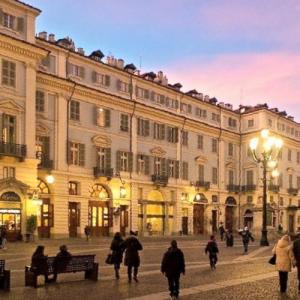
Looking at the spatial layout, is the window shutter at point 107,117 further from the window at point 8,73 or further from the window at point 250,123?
the window at point 250,123

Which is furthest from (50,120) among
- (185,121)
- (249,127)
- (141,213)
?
(249,127)

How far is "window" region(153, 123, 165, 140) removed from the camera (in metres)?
58.9

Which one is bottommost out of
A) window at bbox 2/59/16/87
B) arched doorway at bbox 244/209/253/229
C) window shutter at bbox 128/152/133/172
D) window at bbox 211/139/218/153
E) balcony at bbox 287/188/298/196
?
arched doorway at bbox 244/209/253/229

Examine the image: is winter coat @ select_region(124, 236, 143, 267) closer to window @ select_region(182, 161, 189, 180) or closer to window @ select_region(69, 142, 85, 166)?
window @ select_region(69, 142, 85, 166)

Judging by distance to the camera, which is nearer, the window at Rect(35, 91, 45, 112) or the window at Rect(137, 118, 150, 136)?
the window at Rect(35, 91, 45, 112)

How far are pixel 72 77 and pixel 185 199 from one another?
2064 cm

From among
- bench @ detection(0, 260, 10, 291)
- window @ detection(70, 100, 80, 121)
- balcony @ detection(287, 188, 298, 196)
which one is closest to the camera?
bench @ detection(0, 260, 10, 291)

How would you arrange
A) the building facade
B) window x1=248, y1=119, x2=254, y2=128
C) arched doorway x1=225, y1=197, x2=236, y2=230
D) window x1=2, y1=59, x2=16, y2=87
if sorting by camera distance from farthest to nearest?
window x1=248, y1=119, x2=254, y2=128
arched doorway x1=225, y1=197, x2=236, y2=230
the building facade
window x1=2, y1=59, x2=16, y2=87

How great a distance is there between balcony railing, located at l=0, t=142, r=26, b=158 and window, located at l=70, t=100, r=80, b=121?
869cm

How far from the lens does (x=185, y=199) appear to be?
62.4 meters

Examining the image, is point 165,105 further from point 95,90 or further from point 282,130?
point 282,130

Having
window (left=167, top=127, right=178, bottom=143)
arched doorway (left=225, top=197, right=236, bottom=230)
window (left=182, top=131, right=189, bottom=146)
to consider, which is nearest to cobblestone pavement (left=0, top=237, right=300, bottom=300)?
window (left=167, top=127, right=178, bottom=143)

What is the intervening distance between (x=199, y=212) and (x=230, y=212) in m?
8.20

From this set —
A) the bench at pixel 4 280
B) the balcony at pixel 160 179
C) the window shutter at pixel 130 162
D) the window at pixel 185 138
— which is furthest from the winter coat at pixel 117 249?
the window at pixel 185 138
